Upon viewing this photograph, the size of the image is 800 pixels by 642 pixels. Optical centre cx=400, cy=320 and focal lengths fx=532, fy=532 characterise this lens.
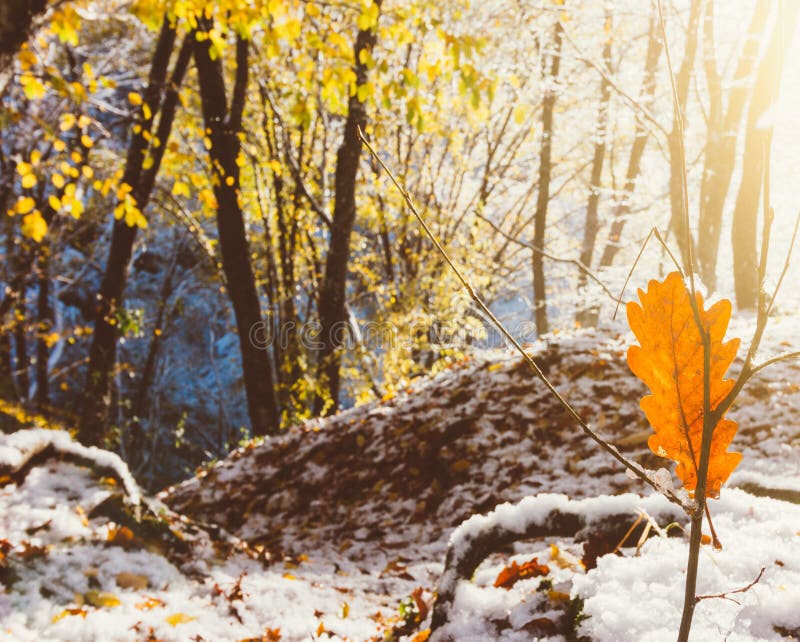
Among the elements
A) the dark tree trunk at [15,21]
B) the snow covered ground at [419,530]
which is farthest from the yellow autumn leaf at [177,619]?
the dark tree trunk at [15,21]

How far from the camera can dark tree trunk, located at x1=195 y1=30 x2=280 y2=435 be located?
6340 mm

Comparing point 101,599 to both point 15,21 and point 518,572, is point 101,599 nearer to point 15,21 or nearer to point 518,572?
point 518,572

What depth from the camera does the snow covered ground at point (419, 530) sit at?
4.60ft

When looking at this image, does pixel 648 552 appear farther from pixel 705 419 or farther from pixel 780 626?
pixel 705 419

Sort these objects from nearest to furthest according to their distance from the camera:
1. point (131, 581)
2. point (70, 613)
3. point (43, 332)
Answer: point (70, 613) → point (131, 581) → point (43, 332)

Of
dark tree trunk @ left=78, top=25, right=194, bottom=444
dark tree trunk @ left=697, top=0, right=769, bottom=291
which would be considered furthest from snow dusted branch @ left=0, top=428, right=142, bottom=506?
dark tree trunk @ left=697, top=0, right=769, bottom=291

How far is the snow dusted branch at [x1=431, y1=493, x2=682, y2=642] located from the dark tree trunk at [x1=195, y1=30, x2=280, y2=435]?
5426 millimetres

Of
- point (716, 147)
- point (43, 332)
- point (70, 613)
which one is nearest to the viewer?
point (70, 613)

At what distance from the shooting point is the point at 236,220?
21.6ft

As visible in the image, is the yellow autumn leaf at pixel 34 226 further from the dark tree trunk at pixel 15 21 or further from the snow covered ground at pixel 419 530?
the snow covered ground at pixel 419 530

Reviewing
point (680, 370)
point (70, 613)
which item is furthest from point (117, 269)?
point (680, 370)

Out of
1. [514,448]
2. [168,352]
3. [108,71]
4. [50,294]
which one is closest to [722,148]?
[514,448]

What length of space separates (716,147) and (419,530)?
299 inches

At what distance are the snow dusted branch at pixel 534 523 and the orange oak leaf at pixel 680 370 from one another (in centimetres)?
95
